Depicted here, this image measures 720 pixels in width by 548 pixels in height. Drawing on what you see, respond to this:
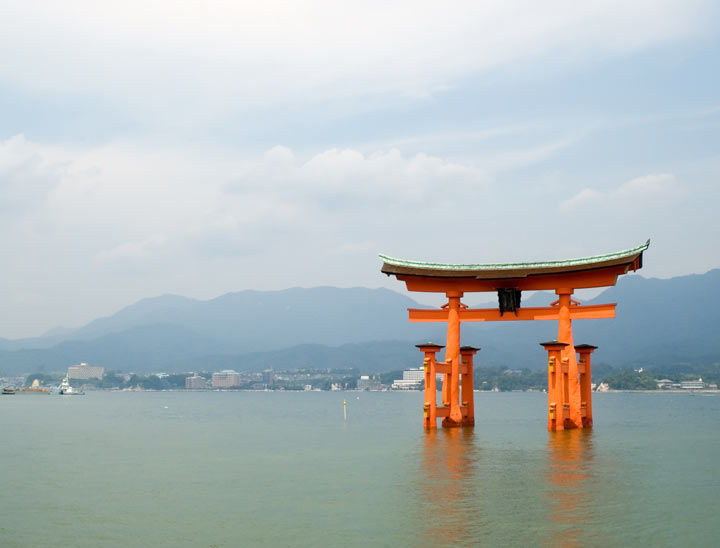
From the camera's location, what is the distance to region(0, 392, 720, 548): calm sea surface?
51.7 feet

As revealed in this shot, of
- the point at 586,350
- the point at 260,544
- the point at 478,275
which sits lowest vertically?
the point at 260,544

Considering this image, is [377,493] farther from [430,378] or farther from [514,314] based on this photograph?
[514,314]

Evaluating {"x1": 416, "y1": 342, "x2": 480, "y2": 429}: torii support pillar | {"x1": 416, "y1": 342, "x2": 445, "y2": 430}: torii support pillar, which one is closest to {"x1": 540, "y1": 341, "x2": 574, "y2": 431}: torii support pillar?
{"x1": 416, "y1": 342, "x2": 480, "y2": 429}: torii support pillar

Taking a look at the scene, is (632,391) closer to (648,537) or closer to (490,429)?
(490,429)

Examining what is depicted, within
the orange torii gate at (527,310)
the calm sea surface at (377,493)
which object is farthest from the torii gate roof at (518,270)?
the calm sea surface at (377,493)

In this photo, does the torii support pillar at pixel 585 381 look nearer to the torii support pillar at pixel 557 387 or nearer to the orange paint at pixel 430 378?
the torii support pillar at pixel 557 387

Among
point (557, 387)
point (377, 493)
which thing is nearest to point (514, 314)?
point (557, 387)

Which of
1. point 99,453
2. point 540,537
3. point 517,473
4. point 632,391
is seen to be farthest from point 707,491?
point 632,391

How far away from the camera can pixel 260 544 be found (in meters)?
15.2

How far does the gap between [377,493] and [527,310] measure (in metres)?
17.0

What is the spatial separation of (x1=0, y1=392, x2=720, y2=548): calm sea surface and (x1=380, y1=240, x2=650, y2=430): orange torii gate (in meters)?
1.33

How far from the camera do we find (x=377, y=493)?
20453mm

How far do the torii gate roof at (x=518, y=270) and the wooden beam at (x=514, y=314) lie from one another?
3.43 ft

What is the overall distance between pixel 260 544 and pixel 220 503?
4.63 m
